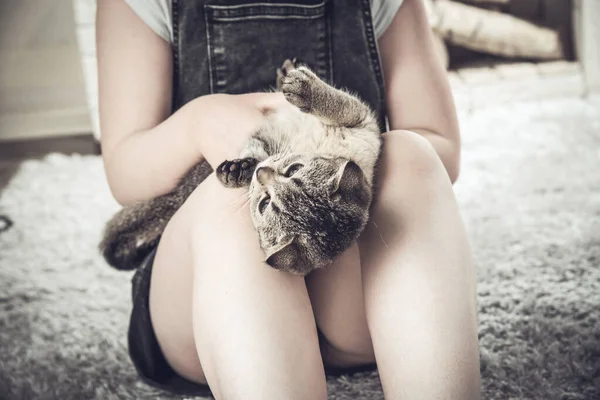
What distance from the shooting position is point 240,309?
696 millimetres

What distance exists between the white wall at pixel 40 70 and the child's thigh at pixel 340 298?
7.83ft

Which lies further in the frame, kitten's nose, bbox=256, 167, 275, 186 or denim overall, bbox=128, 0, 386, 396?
denim overall, bbox=128, 0, 386, 396

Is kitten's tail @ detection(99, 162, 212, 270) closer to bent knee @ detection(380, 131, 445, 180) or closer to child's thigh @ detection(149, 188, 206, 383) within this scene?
child's thigh @ detection(149, 188, 206, 383)

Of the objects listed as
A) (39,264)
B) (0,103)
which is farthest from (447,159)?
(0,103)

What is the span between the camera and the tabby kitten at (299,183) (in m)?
0.73

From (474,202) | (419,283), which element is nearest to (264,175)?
(419,283)

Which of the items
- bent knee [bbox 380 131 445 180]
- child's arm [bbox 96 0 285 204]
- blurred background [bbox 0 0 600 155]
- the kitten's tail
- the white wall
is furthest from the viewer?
the white wall

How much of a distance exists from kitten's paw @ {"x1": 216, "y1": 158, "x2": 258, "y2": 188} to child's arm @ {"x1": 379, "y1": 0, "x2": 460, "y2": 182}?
37cm

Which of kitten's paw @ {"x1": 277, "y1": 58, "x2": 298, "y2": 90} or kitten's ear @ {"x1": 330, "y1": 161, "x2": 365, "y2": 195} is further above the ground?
kitten's paw @ {"x1": 277, "y1": 58, "x2": 298, "y2": 90}

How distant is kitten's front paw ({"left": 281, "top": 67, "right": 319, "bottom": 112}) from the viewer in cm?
84

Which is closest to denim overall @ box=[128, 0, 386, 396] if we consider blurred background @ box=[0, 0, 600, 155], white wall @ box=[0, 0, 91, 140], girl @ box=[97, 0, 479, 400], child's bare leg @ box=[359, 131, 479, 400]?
girl @ box=[97, 0, 479, 400]

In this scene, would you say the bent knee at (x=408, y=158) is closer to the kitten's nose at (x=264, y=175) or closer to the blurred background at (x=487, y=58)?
the kitten's nose at (x=264, y=175)

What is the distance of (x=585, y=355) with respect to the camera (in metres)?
1.04

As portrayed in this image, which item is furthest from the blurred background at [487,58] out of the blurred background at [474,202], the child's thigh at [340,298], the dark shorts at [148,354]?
the child's thigh at [340,298]
